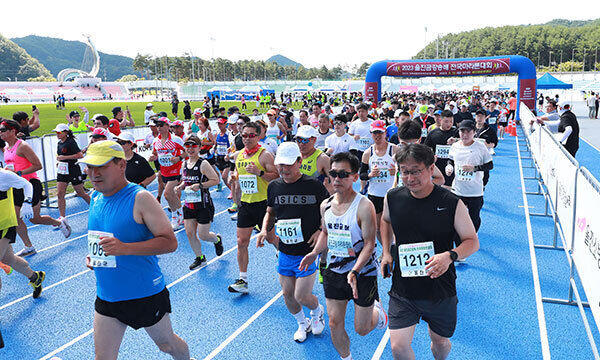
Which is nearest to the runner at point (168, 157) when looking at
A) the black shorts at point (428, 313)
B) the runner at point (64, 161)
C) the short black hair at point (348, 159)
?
the runner at point (64, 161)

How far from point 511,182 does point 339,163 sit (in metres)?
10.7

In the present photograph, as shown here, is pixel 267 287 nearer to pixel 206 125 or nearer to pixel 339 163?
pixel 339 163

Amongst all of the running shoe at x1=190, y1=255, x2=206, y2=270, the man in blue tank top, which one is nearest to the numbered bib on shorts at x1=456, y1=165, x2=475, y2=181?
the running shoe at x1=190, y1=255, x2=206, y2=270

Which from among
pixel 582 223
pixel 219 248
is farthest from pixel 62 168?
pixel 582 223

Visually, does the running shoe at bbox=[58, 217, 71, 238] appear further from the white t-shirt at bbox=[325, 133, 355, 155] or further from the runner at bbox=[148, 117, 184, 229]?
the white t-shirt at bbox=[325, 133, 355, 155]

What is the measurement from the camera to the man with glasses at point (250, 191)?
5.57 meters

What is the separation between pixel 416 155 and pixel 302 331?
2.51m

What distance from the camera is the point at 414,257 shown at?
3094 millimetres

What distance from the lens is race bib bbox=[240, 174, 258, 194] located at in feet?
18.5

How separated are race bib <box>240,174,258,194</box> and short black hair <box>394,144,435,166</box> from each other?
287cm

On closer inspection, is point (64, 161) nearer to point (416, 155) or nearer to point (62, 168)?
point (62, 168)

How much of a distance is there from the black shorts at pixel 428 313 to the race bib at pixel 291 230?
3.98ft

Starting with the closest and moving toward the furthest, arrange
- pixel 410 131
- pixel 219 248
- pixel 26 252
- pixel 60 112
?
1. pixel 410 131
2. pixel 219 248
3. pixel 26 252
4. pixel 60 112

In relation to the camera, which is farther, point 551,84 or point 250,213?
point 551,84
